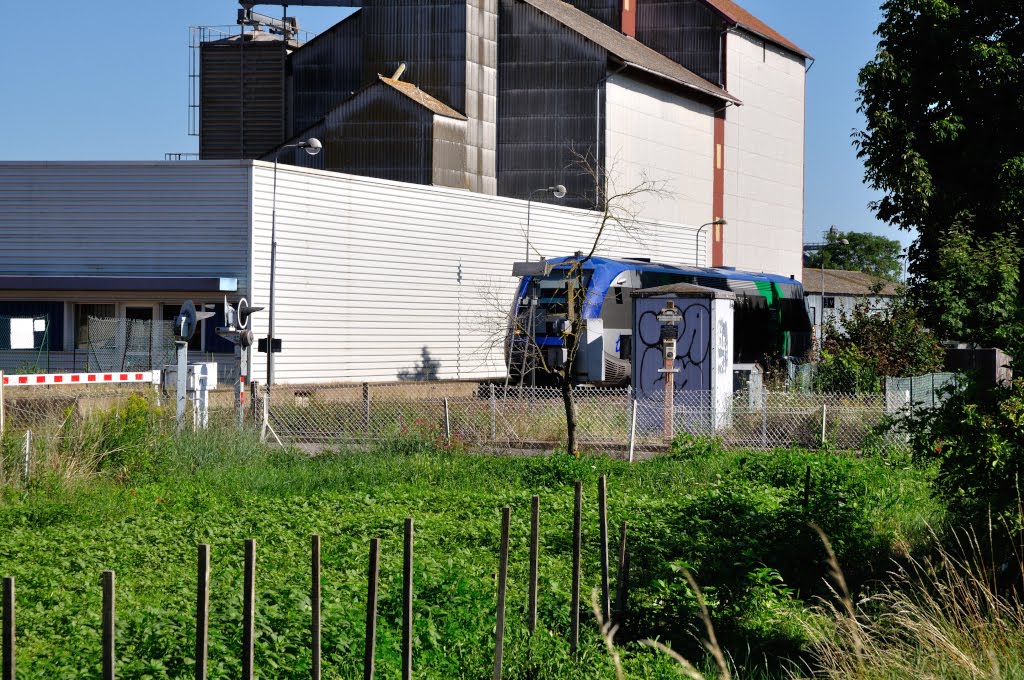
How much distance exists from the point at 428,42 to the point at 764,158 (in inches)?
789

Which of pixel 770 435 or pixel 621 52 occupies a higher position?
pixel 621 52

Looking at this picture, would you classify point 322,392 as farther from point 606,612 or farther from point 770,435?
point 606,612

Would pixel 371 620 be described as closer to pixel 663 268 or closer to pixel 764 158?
pixel 663 268

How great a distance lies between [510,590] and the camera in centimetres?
891

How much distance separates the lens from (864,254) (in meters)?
125

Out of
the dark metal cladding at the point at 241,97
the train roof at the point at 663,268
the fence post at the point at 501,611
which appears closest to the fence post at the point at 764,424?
the train roof at the point at 663,268

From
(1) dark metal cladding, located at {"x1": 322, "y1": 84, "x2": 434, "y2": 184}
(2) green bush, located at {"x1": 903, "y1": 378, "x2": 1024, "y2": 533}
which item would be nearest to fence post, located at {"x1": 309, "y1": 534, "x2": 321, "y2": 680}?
(2) green bush, located at {"x1": 903, "y1": 378, "x2": 1024, "y2": 533}

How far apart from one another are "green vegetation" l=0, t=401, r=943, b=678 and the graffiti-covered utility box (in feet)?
22.9

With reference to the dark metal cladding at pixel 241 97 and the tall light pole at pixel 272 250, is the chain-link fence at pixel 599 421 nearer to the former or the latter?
the tall light pole at pixel 272 250

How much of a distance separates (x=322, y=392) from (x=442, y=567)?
20.1m

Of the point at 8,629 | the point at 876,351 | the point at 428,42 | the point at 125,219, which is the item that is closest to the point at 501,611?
the point at 8,629

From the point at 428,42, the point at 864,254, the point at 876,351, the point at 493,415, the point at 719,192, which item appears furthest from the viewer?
the point at 864,254

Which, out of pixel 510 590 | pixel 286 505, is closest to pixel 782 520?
pixel 510 590

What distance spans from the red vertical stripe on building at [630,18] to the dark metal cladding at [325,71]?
46.6 ft
